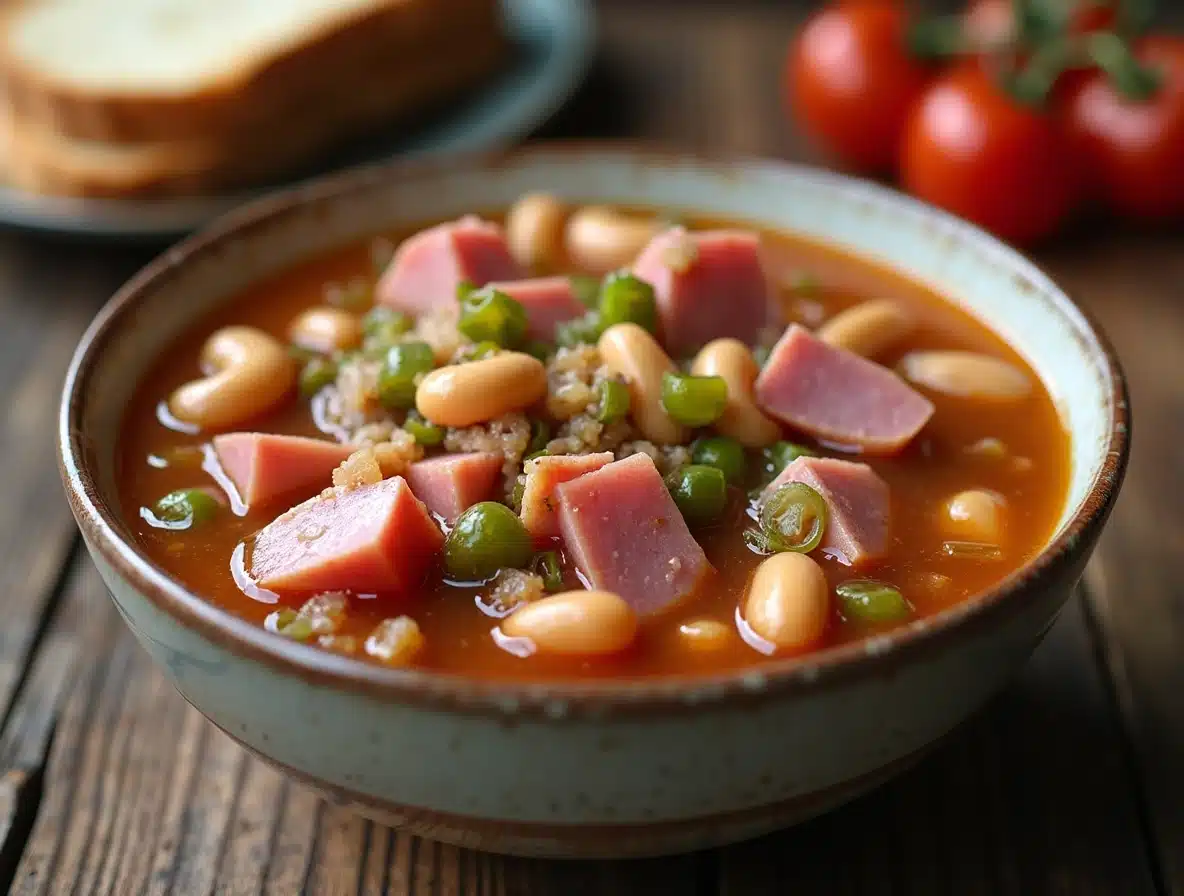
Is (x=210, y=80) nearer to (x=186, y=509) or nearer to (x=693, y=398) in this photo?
(x=186, y=509)

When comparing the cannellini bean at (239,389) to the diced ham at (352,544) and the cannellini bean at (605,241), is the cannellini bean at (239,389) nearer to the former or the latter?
the diced ham at (352,544)

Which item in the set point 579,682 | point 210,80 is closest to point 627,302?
point 579,682

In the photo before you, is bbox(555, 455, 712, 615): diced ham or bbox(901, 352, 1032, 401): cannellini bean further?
bbox(901, 352, 1032, 401): cannellini bean

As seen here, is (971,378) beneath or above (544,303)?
beneath

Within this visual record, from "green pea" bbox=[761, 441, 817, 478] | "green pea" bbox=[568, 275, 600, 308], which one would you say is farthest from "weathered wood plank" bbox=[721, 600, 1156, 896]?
"green pea" bbox=[568, 275, 600, 308]

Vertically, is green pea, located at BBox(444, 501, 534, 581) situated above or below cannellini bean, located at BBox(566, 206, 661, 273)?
above

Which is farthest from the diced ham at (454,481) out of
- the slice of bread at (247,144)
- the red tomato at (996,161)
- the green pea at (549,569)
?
the red tomato at (996,161)

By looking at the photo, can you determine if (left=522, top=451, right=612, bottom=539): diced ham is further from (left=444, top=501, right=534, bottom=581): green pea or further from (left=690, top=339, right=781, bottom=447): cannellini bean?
(left=690, top=339, right=781, bottom=447): cannellini bean
